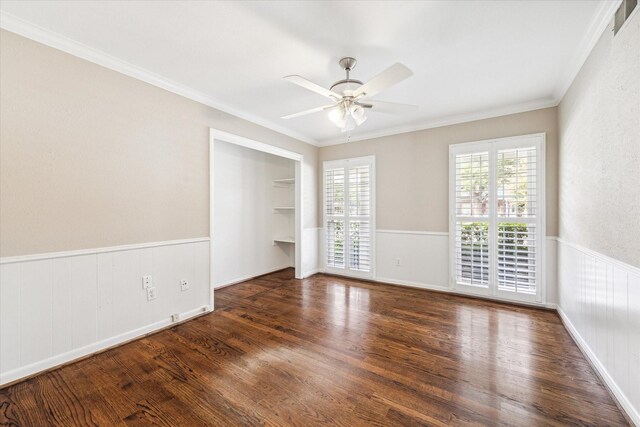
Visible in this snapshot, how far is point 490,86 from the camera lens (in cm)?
294

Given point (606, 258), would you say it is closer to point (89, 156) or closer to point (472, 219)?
point (472, 219)

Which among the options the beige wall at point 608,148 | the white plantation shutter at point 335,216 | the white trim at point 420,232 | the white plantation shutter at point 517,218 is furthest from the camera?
the white plantation shutter at point 335,216

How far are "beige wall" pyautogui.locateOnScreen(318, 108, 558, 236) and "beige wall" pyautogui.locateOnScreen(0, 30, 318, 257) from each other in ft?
9.17

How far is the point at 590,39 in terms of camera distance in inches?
81.3

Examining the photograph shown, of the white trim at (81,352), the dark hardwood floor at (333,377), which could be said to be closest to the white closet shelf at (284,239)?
the dark hardwood floor at (333,377)

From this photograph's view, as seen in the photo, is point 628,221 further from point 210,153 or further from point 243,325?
point 210,153

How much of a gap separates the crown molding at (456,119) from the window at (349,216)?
404 mm

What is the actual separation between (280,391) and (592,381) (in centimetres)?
226

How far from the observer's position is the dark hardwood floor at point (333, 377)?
163cm

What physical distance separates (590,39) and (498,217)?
6.76 ft

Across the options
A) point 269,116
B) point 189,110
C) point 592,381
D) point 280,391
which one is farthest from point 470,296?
point 189,110

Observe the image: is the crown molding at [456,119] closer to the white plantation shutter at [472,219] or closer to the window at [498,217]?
the window at [498,217]

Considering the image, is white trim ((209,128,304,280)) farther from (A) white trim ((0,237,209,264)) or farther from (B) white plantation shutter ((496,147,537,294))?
(B) white plantation shutter ((496,147,537,294))

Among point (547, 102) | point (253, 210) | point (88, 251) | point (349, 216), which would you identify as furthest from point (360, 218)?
point (88, 251)
